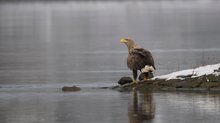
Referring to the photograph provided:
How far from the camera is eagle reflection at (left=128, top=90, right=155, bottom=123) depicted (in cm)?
1423

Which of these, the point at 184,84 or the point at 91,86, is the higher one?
the point at 184,84

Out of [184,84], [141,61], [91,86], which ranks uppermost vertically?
[141,61]

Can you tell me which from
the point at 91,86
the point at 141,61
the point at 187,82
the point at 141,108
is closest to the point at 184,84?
the point at 187,82

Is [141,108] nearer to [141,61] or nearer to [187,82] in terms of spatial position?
[187,82]

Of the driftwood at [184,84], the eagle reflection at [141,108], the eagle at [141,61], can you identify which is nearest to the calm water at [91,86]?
the eagle reflection at [141,108]

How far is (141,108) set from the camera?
15.5 meters

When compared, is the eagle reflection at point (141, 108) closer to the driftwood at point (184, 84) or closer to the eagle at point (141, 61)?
the driftwood at point (184, 84)

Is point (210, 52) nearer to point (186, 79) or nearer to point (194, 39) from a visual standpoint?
point (194, 39)

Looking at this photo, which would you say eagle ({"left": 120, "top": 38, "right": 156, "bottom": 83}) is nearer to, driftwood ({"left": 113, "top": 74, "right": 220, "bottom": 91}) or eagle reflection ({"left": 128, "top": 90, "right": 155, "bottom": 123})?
driftwood ({"left": 113, "top": 74, "right": 220, "bottom": 91})

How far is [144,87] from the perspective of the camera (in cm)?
1853

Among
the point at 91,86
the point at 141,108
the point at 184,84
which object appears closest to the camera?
the point at 141,108

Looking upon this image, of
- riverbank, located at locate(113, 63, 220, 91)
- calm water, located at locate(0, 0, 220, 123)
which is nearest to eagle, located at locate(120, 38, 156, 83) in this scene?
riverbank, located at locate(113, 63, 220, 91)

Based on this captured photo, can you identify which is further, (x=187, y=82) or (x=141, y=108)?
(x=187, y=82)

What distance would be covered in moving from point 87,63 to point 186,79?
37.5ft
